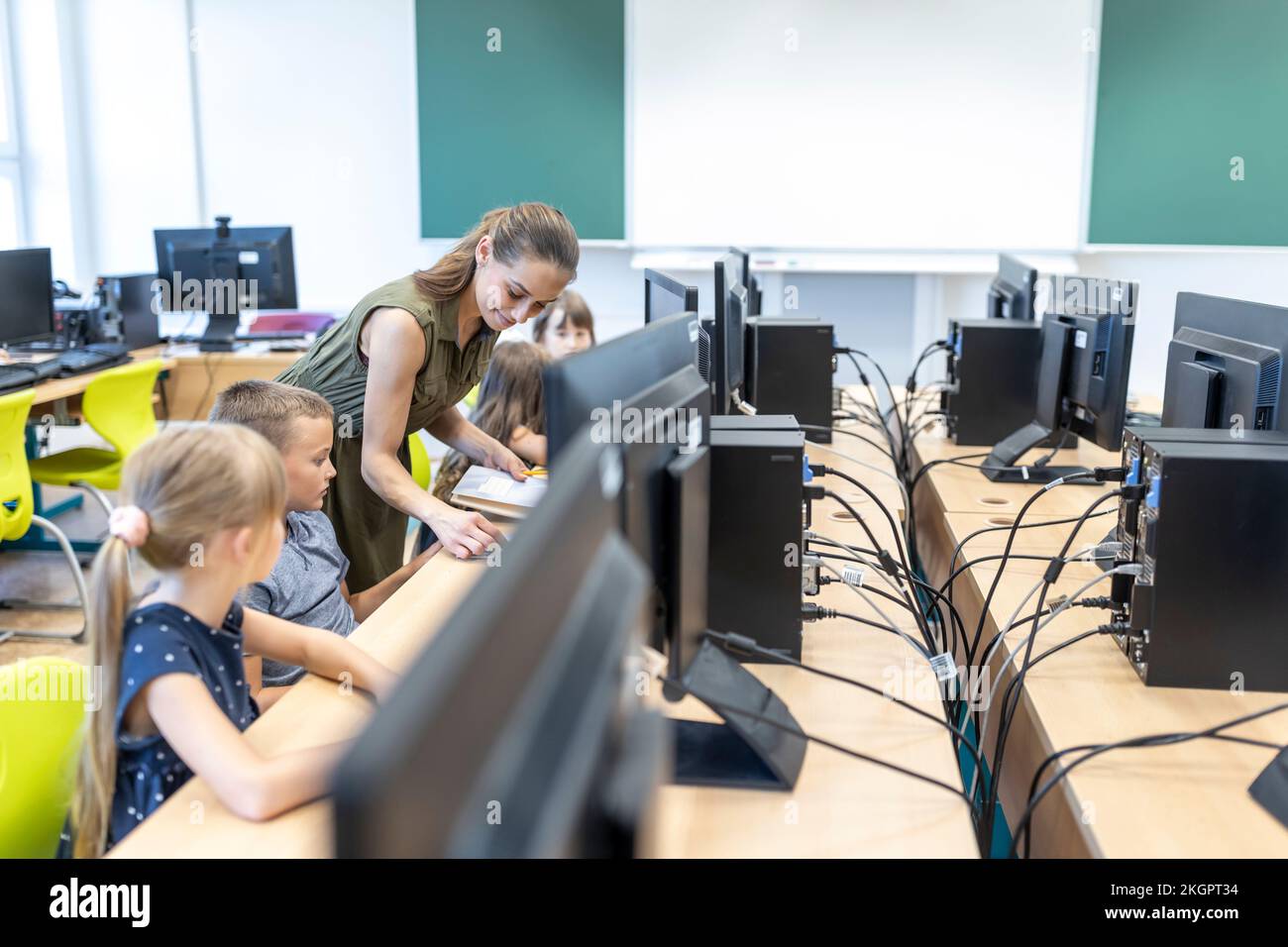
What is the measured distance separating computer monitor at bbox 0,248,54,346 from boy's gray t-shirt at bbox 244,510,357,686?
2789mm

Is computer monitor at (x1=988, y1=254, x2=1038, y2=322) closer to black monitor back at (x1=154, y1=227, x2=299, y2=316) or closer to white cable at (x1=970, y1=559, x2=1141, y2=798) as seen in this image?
white cable at (x1=970, y1=559, x2=1141, y2=798)

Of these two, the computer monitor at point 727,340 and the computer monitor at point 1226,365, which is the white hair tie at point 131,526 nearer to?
the computer monitor at point 727,340

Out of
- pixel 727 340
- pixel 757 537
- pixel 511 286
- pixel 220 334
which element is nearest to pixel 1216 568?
pixel 757 537

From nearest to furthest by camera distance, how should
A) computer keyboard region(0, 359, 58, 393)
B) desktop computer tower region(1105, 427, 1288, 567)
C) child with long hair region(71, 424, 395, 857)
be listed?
child with long hair region(71, 424, 395, 857), desktop computer tower region(1105, 427, 1288, 567), computer keyboard region(0, 359, 58, 393)

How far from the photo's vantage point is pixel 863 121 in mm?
4984

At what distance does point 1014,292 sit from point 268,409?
2270mm

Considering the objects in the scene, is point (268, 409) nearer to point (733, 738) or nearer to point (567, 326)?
point (733, 738)

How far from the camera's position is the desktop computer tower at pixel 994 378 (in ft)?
9.28

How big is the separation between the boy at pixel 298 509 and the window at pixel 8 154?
422 cm

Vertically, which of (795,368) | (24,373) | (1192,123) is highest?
(1192,123)

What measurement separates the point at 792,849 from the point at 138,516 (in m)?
0.73

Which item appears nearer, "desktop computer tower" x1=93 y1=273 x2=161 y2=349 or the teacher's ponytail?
the teacher's ponytail

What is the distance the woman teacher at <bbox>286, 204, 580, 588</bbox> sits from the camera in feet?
6.07

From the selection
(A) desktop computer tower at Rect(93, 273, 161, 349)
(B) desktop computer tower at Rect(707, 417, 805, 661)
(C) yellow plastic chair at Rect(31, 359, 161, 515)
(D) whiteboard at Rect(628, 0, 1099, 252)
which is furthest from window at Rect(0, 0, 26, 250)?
(B) desktop computer tower at Rect(707, 417, 805, 661)
